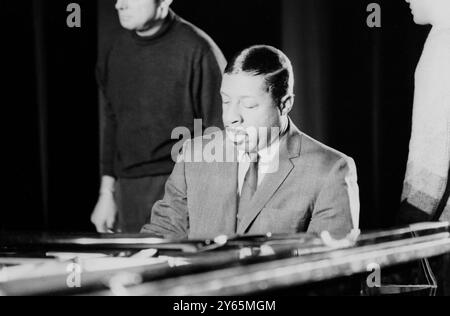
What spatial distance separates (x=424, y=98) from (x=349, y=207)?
497 mm

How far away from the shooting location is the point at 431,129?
6.78 feet

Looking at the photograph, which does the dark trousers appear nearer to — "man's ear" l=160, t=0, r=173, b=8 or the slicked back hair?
the slicked back hair

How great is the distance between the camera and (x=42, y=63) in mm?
2328

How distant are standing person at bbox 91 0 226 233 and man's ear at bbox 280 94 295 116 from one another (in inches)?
10.2

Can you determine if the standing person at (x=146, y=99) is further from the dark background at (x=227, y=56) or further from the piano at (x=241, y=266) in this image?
the piano at (x=241, y=266)

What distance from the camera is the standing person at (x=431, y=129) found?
2.04 metres

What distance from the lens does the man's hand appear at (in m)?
2.24

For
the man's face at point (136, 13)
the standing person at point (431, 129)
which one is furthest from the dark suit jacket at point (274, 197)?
the man's face at point (136, 13)

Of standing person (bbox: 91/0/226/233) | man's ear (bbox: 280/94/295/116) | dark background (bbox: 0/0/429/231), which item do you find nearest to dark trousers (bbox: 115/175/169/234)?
standing person (bbox: 91/0/226/233)

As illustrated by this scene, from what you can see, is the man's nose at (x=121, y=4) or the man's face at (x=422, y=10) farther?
the man's nose at (x=121, y=4)

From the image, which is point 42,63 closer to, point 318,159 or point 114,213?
point 114,213

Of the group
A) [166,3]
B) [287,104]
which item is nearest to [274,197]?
[287,104]

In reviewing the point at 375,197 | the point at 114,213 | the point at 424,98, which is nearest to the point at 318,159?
the point at 375,197
